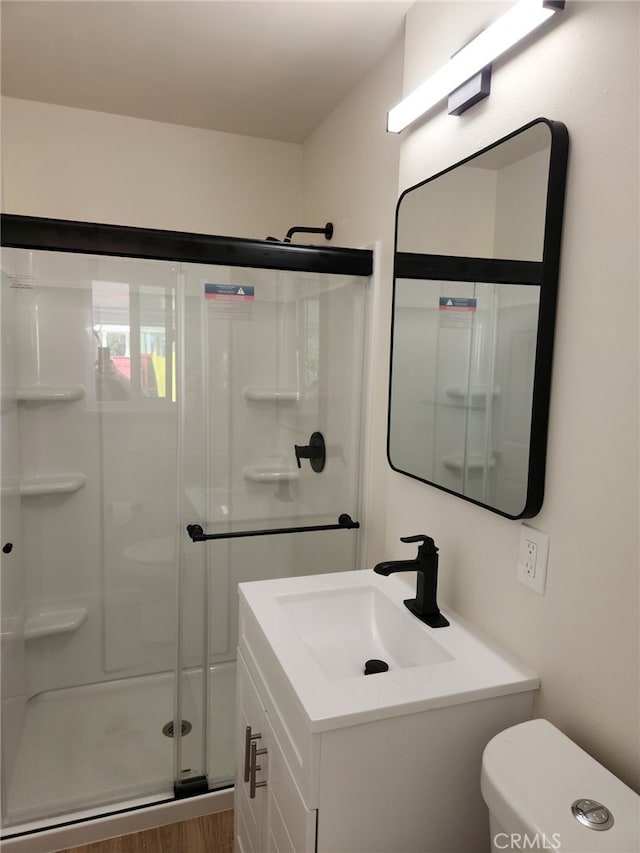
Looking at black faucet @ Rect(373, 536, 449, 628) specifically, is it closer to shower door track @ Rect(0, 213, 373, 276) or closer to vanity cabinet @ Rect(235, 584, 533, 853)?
vanity cabinet @ Rect(235, 584, 533, 853)

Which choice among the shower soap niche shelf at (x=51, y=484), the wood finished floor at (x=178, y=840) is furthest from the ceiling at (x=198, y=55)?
the wood finished floor at (x=178, y=840)

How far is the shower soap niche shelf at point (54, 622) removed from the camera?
85.3 inches

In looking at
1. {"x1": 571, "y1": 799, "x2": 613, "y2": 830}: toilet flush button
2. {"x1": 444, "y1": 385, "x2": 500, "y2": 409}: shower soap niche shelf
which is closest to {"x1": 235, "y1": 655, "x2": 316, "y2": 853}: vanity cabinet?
{"x1": 571, "y1": 799, "x2": 613, "y2": 830}: toilet flush button

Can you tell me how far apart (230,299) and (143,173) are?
1.11 m

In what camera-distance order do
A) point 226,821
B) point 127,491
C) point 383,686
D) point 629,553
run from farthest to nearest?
point 127,491 → point 226,821 → point 383,686 → point 629,553

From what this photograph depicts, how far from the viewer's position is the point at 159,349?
200 cm

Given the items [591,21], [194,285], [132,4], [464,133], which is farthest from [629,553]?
[132,4]

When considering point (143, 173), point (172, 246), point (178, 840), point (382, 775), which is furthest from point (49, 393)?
point (382, 775)

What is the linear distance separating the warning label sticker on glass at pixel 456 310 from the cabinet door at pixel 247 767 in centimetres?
104

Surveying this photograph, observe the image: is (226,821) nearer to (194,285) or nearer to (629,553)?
(629,553)

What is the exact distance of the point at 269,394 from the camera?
81.6 inches

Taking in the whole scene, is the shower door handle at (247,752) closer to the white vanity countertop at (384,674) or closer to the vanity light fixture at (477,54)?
the white vanity countertop at (384,674)

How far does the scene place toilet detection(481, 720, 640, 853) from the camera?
0.79 m

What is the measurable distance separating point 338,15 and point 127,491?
6.00 feet
